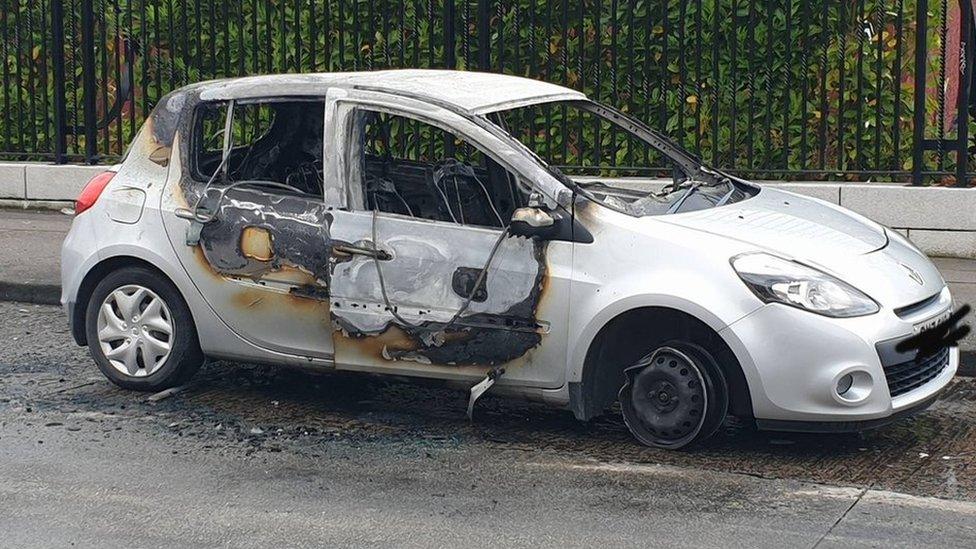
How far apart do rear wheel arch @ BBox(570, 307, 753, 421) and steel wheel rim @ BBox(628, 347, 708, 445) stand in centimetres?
11

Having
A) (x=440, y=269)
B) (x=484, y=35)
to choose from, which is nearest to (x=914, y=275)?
(x=440, y=269)

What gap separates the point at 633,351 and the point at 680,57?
5198mm

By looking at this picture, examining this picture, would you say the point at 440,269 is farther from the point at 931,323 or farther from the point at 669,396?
the point at 931,323

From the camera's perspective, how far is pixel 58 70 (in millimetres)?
13352

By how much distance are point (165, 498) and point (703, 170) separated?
10.5ft

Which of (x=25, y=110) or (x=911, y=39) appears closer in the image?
(x=911, y=39)

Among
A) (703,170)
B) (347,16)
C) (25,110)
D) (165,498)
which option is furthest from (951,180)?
(25,110)

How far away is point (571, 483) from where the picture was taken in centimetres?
618

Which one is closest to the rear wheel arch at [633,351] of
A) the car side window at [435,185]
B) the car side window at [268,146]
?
the car side window at [435,185]

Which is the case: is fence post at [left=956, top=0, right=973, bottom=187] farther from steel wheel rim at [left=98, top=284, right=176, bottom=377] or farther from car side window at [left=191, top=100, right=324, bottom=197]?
Answer: steel wheel rim at [left=98, top=284, right=176, bottom=377]

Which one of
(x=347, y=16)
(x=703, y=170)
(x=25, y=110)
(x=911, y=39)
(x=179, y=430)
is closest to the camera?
(x=179, y=430)

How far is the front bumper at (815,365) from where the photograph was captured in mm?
6180

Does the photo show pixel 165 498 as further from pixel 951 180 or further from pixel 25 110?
pixel 25 110

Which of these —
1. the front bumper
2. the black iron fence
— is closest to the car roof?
the front bumper
